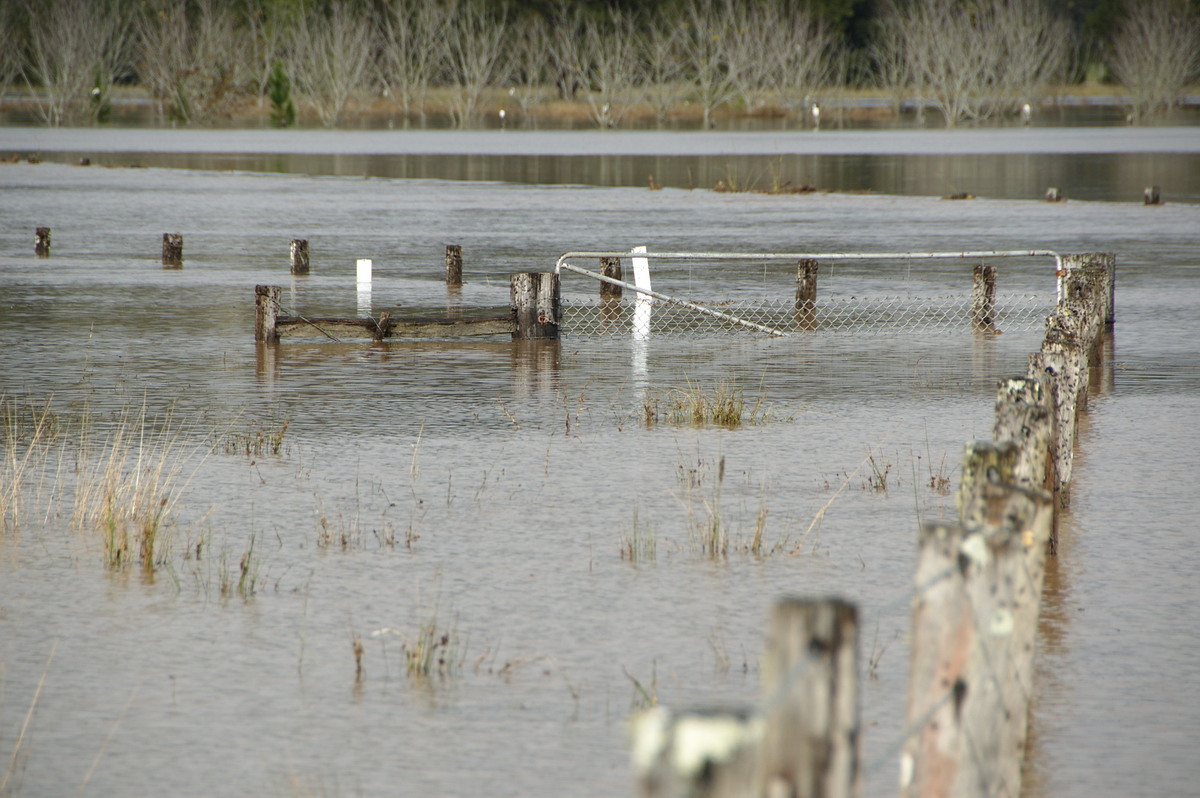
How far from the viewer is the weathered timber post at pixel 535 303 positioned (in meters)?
15.8

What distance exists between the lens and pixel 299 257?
21625 millimetres

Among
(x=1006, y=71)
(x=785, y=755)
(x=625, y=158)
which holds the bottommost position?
(x=785, y=755)

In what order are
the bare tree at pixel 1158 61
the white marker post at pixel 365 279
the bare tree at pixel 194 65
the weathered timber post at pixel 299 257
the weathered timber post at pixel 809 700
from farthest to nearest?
the bare tree at pixel 194 65 → the bare tree at pixel 1158 61 → the weathered timber post at pixel 299 257 → the white marker post at pixel 365 279 → the weathered timber post at pixel 809 700

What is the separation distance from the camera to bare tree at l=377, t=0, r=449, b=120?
292 ft

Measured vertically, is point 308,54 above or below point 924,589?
above

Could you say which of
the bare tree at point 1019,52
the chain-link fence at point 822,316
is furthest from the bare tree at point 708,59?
the chain-link fence at point 822,316

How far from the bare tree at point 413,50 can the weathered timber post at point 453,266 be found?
6792cm

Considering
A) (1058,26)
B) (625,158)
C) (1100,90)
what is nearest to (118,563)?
(625,158)

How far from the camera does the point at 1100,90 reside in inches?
4582

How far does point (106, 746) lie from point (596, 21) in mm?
94628

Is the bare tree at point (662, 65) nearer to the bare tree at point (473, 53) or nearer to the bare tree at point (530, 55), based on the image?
the bare tree at point (530, 55)

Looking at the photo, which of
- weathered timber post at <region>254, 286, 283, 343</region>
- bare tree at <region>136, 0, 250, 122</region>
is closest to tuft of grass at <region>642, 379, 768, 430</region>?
weathered timber post at <region>254, 286, 283, 343</region>

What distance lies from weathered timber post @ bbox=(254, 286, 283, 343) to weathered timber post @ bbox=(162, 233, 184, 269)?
799 centimetres

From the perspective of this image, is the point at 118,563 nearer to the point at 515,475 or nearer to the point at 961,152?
the point at 515,475
